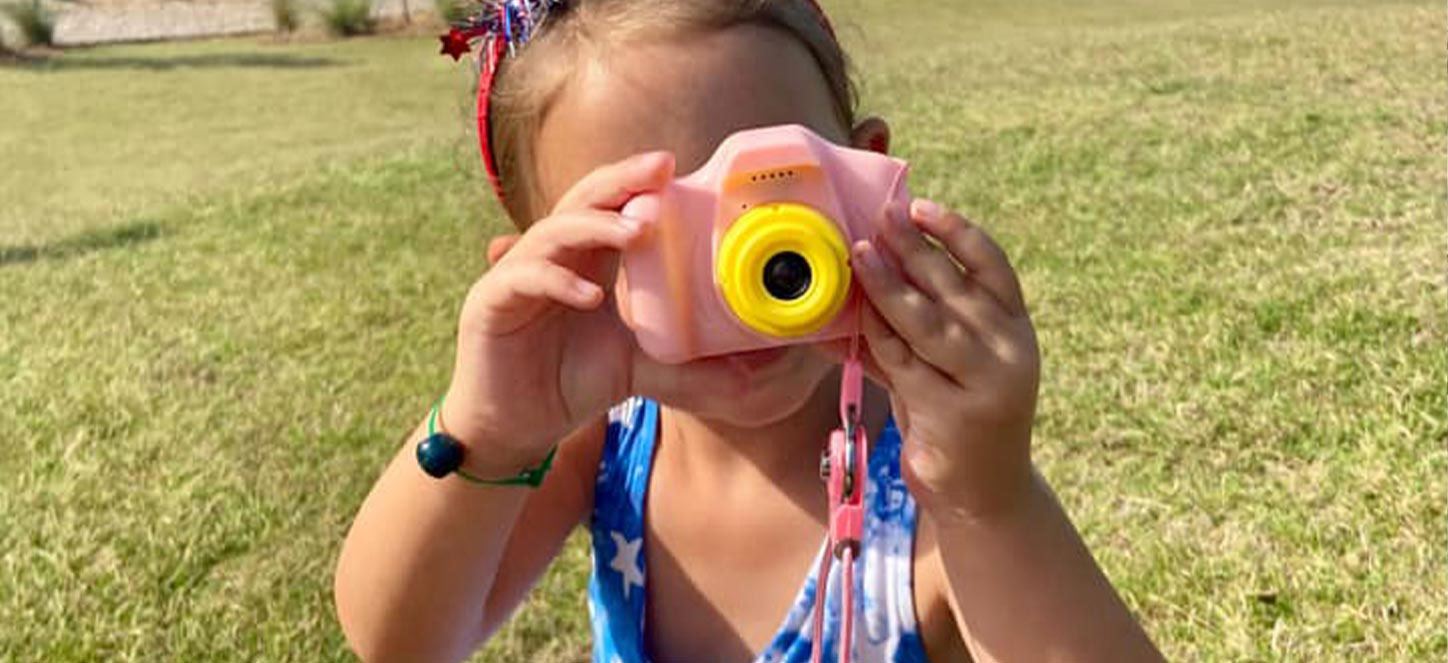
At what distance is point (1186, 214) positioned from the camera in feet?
14.5

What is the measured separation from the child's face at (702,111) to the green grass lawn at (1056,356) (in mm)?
739

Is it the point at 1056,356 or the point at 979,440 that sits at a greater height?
the point at 979,440

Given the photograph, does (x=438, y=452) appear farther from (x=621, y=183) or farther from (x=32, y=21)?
(x=32, y=21)

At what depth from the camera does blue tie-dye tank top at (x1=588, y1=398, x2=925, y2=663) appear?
1.54 m

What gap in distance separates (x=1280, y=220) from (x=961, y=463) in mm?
3429

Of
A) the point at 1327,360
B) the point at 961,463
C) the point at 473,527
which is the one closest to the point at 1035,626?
the point at 961,463

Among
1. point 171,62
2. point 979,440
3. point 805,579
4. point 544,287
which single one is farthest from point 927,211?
point 171,62

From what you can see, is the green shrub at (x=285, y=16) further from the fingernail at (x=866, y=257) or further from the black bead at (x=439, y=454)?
the fingernail at (x=866, y=257)

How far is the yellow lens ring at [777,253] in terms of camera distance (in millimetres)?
1020

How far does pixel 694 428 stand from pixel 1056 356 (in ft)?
6.19

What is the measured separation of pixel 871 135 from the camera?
155 centimetres

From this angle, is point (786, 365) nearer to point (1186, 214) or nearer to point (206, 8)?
point (1186, 214)

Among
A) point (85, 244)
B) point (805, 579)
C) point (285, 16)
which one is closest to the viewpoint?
point (805, 579)

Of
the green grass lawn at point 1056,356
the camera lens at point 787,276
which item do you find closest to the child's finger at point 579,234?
the camera lens at point 787,276
